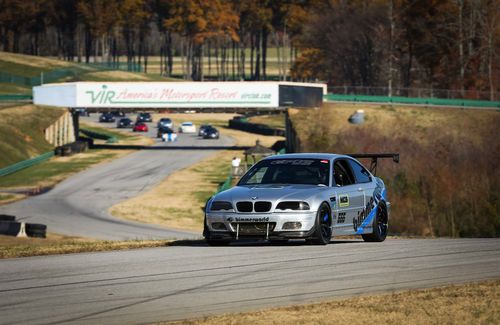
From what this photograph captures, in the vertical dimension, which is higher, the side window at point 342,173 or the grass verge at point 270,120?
the side window at point 342,173

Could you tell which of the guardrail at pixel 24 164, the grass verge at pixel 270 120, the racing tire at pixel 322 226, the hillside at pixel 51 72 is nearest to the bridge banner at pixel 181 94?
the guardrail at pixel 24 164

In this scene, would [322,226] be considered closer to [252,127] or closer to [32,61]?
[252,127]

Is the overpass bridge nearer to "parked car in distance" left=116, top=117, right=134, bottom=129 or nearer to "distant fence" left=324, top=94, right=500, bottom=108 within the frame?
"distant fence" left=324, top=94, right=500, bottom=108

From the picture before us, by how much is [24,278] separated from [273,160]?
20.2 feet

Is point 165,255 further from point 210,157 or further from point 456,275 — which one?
point 210,157

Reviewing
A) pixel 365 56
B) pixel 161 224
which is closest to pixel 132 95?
pixel 161 224

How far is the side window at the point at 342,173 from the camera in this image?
59.3ft

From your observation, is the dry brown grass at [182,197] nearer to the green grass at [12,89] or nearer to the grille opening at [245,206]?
the grille opening at [245,206]

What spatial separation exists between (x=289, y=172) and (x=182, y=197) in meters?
43.6

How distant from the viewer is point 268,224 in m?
16.6

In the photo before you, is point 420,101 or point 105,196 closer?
point 105,196

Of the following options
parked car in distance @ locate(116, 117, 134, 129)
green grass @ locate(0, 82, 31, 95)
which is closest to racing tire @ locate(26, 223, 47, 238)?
green grass @ locate(0, 82, 31, 95)

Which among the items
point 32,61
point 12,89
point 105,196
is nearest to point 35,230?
point 105,196

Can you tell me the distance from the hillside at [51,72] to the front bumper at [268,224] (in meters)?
111
